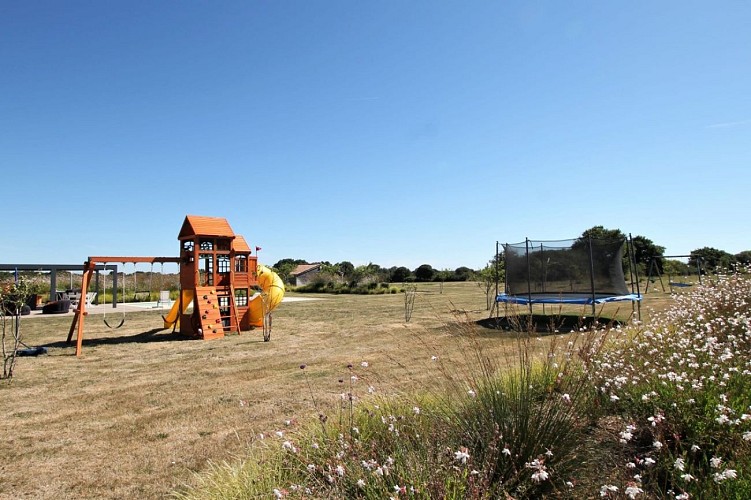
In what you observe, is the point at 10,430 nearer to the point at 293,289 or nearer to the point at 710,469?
the point at 710,469

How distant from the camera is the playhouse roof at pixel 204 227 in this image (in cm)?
1202

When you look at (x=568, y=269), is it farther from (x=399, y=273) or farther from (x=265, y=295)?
(x=399, y=273)

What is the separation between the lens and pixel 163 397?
19.9 feet

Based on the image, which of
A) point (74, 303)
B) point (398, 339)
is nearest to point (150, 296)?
point (74, 303)

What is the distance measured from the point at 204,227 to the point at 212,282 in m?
1.59

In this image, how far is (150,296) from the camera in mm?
25641

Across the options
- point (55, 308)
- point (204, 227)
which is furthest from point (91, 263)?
point (55, 308)

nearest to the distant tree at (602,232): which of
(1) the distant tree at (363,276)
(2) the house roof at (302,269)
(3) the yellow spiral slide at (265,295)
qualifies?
(1) the distant tree at (363,276)

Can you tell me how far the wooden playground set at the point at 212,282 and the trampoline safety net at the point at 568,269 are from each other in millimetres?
8512

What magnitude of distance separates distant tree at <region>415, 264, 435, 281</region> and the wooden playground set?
44006 mm

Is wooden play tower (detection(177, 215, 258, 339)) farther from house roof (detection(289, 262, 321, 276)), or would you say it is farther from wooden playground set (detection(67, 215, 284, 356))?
house roof (detection(289, 262, 321, 276))

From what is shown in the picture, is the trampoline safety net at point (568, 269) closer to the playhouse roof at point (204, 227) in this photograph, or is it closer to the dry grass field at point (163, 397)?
the dry grass field at point (163, 397)

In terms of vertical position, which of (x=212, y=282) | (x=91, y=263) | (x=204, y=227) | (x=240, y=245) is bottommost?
(x=212, y=282)

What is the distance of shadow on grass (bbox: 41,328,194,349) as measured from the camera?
1080 centimetres
